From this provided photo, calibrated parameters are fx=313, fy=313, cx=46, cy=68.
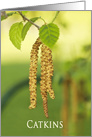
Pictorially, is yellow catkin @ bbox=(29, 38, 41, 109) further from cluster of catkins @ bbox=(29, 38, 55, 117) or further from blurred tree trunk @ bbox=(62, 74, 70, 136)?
blurred tree trunk @ bbox=(62, 74, 70, 136)

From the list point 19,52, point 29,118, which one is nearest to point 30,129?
point 29,118

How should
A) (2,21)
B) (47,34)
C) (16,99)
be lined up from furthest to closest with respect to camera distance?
1. (16,99)
2. (2,21)
3. (47,34)

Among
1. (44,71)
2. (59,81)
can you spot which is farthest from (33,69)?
(59,81)

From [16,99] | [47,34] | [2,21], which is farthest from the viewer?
[16,99]

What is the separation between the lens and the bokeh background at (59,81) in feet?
3.01

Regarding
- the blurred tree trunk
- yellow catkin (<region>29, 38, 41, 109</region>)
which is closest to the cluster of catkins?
yellow catkin (<region>29, 38, 41, 109</region>)

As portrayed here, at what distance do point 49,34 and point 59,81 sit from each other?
0.69 feet

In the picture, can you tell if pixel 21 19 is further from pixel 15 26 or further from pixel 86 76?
pixel 86 76

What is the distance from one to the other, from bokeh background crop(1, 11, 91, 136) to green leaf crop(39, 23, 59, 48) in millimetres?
75

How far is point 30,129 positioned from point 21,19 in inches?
14.3

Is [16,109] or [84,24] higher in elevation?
[84,24]

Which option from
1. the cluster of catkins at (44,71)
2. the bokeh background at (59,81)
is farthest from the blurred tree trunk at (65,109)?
the cluster of catkins at (44,71)

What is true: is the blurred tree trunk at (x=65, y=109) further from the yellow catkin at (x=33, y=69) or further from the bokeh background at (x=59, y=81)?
the yellow catkin at (x=33, y=69)

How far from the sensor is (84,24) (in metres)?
0.98
